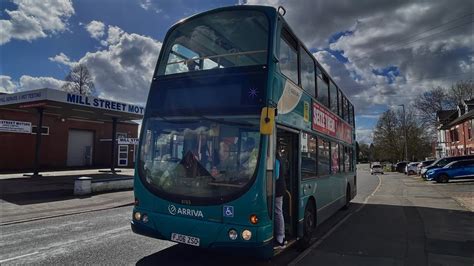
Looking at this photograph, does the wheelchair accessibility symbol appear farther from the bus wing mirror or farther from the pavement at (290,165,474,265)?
the pavement at (290,165,474,265)

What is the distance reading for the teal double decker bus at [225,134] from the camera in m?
5.18

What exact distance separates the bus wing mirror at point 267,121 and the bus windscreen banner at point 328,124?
9.72 ft

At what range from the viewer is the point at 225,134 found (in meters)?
5.50

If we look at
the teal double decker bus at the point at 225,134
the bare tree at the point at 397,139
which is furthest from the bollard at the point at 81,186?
the bare tree at the point at 397,139

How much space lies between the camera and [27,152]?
3011 cm

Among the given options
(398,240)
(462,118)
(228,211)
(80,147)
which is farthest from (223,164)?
(462,118)

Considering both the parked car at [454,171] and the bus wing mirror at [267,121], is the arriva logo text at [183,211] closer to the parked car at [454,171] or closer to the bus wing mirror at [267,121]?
the bus wing mirror at [267,121]

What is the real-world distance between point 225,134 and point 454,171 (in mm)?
29782

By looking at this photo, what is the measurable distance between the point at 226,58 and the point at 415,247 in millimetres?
5503

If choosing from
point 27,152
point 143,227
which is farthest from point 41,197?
point 27,152

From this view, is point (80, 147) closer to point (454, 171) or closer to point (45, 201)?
point (45, 201)

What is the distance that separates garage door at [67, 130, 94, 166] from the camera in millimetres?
34500

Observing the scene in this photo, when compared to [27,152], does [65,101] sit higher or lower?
higher

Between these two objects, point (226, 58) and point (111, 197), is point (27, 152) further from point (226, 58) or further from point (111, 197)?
point (226, 58)
